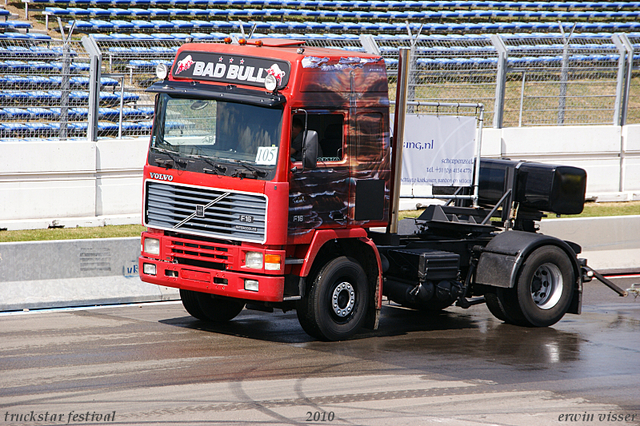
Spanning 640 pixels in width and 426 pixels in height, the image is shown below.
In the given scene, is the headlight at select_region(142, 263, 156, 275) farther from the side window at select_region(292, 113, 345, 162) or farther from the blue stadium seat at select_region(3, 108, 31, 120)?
the blue stadium seat at select_region(3, 108, 31, 120)

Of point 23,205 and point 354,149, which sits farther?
point 23,205

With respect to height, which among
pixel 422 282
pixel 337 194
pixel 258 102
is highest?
pixel 258 102

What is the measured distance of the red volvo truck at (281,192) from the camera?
8391 millimetres

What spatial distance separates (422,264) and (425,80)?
7.79 m

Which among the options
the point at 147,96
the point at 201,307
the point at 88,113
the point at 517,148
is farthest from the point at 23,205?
the point at 517,148

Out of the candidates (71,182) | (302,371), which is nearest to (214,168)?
(302,371)

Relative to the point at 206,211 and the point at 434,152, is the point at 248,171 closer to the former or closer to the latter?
the point at 206,211

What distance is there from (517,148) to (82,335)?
1108cm

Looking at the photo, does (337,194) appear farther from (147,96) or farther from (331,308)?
(147,96)

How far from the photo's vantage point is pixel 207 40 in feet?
51.6

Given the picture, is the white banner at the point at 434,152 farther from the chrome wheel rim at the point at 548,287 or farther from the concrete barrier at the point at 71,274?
the concrete barrier at the point at 71,274

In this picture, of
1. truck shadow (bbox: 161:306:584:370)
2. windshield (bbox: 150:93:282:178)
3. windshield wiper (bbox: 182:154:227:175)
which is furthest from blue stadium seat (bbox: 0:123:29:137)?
windshield wiper (bbox: 182:154:227:175)

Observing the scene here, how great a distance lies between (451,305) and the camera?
1113cm

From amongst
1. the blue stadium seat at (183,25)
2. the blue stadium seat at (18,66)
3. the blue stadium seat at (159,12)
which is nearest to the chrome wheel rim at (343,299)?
the blue stadium seat at (18,66)
